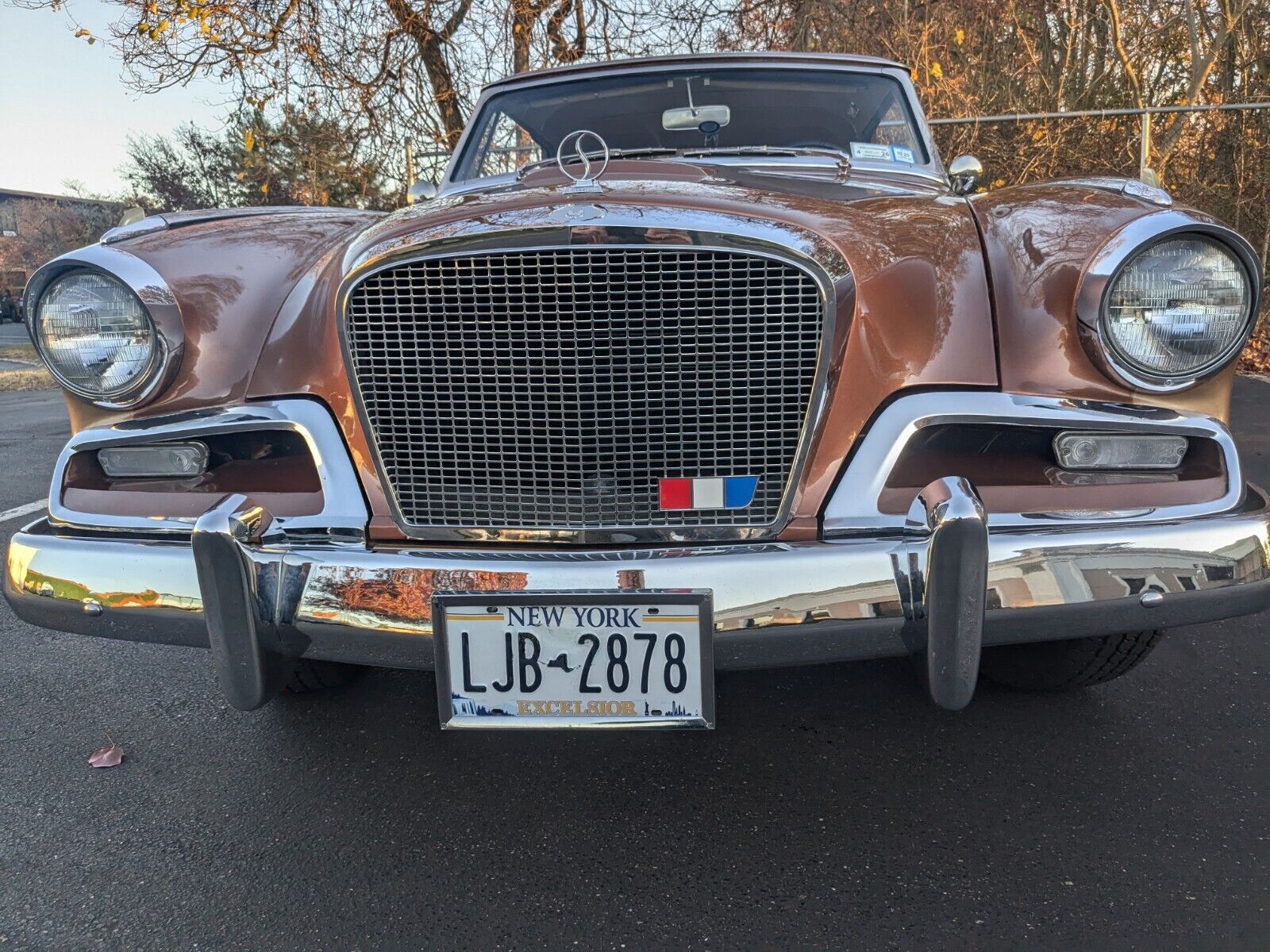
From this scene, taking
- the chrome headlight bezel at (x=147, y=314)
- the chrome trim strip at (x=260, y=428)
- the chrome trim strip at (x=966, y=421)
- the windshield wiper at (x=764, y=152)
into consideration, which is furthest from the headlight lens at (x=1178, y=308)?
the chrome headlight bezel at (x=147, y=314)

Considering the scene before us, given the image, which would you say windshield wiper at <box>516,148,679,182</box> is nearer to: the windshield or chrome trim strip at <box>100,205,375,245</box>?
the windshield

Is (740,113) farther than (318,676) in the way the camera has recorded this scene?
Yes

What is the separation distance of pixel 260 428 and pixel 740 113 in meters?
1.90

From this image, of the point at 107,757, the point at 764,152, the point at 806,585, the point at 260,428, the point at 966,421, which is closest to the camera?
the point at 806,585

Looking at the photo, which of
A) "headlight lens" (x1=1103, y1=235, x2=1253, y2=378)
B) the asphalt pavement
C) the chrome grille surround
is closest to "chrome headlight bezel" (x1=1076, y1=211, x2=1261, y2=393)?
"headlight lens" (x1=1103, y1=235, x2=1253, y2=378)

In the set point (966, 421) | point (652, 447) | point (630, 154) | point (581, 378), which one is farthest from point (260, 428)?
point (630, 154)

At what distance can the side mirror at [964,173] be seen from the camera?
2857 millimetres

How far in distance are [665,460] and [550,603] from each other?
0.37 metres

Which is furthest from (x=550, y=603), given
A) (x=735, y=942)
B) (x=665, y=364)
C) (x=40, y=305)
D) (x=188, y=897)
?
(x=40, y=305)

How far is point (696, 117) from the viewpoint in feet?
9.52

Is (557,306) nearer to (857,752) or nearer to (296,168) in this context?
(857,752)

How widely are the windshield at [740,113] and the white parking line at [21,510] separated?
2779 mm

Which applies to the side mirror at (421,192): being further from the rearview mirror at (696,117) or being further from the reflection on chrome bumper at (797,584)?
the reflection on chrome bumper at (797,584)

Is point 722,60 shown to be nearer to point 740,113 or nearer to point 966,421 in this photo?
point 740,113
